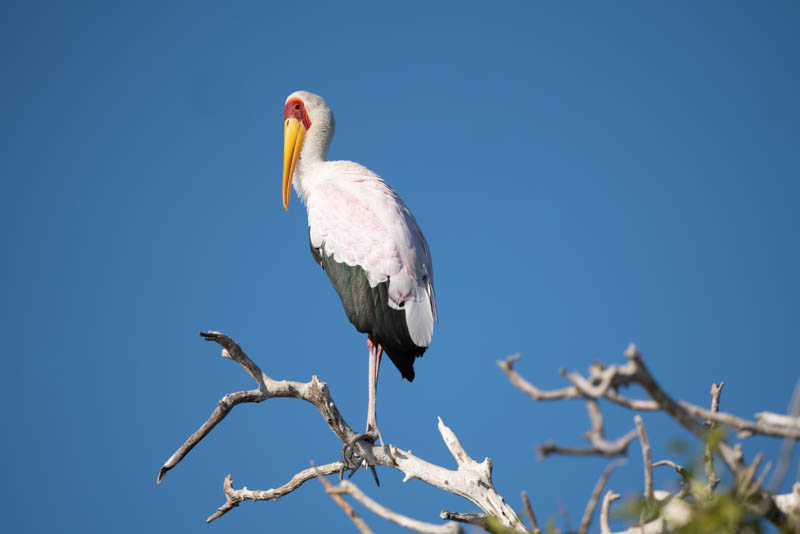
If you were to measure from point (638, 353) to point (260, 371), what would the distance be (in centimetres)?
353

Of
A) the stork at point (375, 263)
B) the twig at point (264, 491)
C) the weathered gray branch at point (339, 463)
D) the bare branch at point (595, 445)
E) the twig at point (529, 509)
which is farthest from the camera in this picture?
the stork at point (375, 263)

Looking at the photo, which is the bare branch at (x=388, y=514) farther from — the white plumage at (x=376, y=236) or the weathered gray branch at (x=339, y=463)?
the white plumage at (x=376, y=236)

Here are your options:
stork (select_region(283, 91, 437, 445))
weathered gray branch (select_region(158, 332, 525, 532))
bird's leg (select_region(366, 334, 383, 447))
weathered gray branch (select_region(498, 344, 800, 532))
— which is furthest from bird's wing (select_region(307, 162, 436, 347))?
weathered gray branch (select_region(498, 344, 800, 532))

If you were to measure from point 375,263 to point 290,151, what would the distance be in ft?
→ 5.95

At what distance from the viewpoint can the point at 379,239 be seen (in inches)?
212

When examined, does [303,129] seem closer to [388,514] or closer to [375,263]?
[375,263]

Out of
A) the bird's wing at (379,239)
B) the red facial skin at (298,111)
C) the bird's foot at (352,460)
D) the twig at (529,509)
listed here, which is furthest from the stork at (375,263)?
the twig at (529,509)

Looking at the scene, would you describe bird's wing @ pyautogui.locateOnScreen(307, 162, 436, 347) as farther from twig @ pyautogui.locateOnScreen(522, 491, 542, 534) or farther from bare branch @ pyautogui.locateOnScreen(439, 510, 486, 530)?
twig @ pyautogui.locateOnScreen(522, 491, 542, 534)

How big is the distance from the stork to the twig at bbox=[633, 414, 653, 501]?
3.03m

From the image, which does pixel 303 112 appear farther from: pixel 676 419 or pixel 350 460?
pixel 676 419

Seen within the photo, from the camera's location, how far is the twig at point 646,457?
6.21ft

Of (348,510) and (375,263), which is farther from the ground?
(375,263)

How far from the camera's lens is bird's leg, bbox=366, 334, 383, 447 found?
512cm

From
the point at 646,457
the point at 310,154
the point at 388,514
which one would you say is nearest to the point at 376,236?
the point at 310,154
